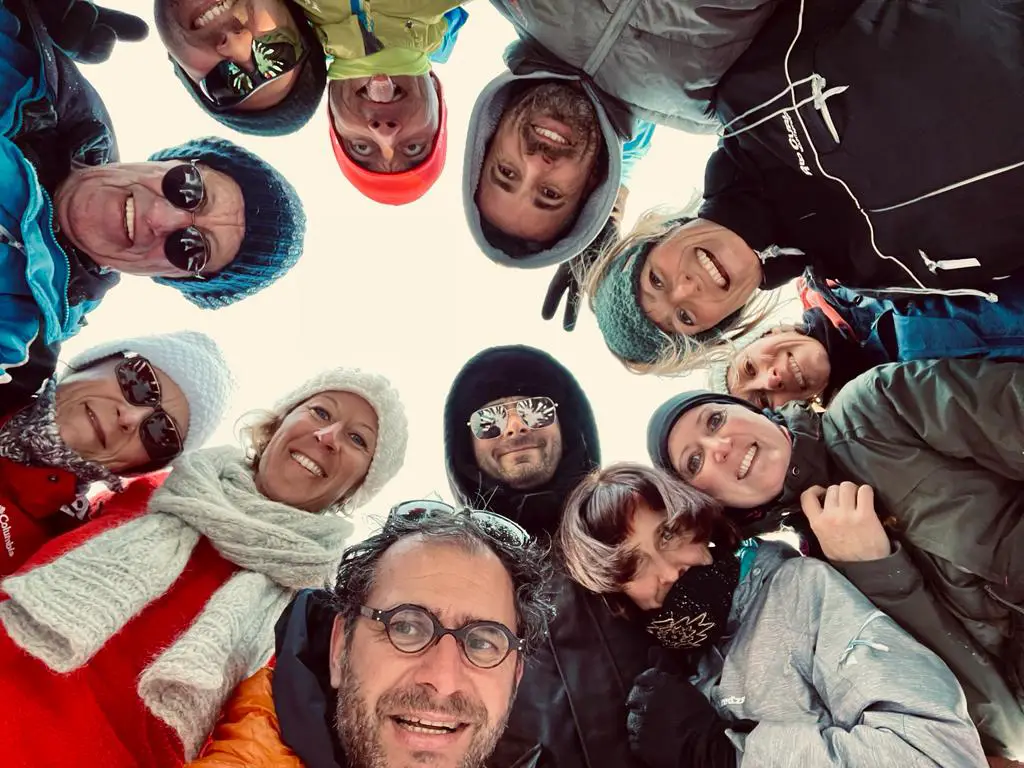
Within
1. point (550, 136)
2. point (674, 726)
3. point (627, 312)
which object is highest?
point (550, 136)

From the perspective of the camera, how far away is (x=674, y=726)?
169cm

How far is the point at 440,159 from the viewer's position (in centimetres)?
221

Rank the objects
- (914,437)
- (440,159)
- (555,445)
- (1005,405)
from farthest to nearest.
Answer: (555,445) < (440,159) < (914,437) < (1005,405)

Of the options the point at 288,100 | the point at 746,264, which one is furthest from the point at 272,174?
the point at 746,264

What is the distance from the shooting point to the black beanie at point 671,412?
2105mm

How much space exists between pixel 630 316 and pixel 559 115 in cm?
68

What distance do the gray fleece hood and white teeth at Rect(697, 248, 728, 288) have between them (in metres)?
0.32

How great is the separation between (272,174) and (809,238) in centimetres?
166

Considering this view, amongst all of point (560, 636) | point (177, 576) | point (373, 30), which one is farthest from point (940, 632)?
point (373, 30)

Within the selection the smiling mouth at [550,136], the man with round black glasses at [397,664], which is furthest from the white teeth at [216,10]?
the man with round black glasses at [397,664]

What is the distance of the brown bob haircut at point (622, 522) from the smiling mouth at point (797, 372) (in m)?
0.58

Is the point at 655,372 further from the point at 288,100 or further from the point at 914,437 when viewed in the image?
the point at 288,100

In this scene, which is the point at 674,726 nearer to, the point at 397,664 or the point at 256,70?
the point at 397,664

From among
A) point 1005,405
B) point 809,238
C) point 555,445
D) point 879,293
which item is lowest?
point 555,445
